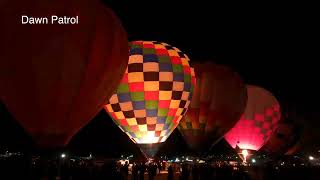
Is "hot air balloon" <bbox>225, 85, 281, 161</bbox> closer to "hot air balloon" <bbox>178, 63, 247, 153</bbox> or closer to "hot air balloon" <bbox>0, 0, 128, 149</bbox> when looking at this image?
"hot air balloon" <bbox>178, 63, 247, 153</bbox>

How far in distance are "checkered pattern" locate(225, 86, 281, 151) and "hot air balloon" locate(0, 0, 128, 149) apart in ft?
42.0

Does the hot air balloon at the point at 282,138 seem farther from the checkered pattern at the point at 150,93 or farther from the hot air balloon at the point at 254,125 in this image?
the checkered pattern at the point at 150,93

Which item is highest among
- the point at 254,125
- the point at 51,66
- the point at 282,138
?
the point at 51,66

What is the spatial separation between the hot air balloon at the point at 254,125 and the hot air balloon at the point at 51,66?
12791 mm

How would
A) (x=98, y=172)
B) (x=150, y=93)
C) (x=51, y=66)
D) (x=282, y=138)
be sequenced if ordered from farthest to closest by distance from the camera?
(x=282, y=138), (x=150, y=93), (x=98, y=172), (x=51, y=66)

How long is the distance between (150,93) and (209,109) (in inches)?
135

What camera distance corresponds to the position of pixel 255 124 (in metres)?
22.6

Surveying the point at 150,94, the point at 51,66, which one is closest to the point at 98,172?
the point at 51,66

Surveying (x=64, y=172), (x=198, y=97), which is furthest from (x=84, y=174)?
(x=198, y=97)

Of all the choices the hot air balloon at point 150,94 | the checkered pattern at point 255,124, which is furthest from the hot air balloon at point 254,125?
the hot air balloon at point 150,94

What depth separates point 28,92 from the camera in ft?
35.3

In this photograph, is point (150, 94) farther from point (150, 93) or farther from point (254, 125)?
point (254, 125)

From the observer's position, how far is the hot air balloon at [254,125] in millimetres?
22578

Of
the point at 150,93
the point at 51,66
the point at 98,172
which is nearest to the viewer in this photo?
the point at 51,66
